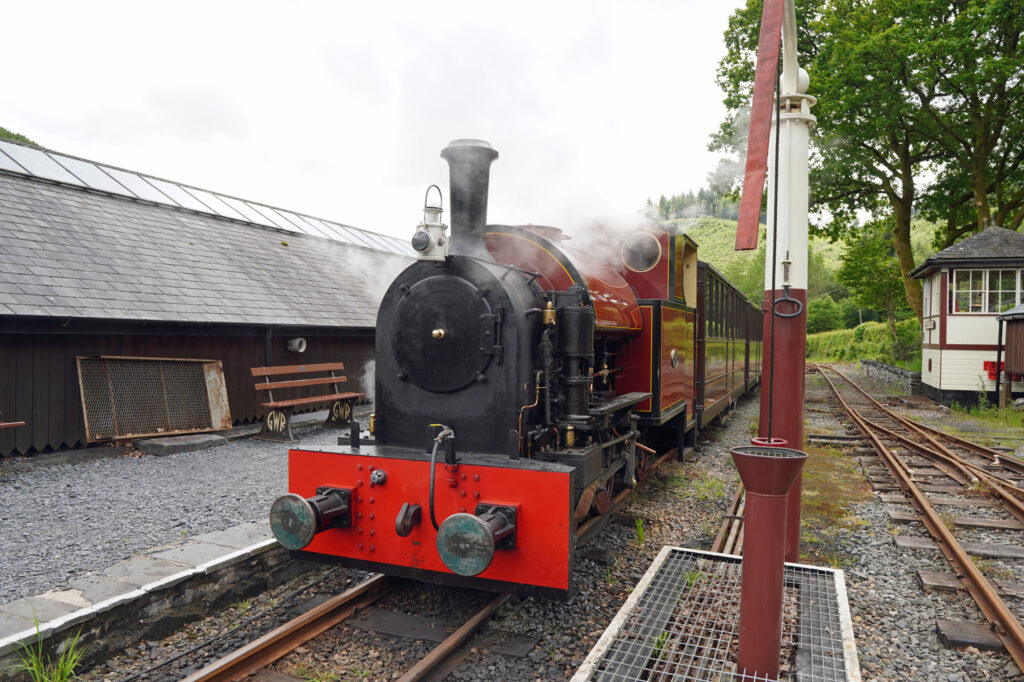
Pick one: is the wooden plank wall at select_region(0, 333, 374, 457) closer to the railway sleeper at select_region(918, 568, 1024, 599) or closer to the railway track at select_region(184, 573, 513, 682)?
the railway track at select_region(184, 573, 513, 682)

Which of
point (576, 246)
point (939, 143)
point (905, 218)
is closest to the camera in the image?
point (576, 246)

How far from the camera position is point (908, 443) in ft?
32.7

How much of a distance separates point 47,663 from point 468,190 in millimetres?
3558

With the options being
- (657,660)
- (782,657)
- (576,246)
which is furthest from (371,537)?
(576,246)

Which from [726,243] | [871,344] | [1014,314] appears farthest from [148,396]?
[726,243]

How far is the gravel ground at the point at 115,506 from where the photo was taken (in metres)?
4.42

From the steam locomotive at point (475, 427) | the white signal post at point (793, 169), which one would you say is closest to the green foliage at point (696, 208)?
the white signal post at point (793, 169)

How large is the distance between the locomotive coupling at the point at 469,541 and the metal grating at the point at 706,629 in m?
0.72

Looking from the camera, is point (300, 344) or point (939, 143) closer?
point (300, 344)

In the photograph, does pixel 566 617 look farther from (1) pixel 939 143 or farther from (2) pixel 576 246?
(1) pixel 939 143

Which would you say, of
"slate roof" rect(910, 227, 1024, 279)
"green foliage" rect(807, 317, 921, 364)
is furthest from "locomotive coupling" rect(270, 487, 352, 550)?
"green foliage" rect(807, 317, 921, 364)

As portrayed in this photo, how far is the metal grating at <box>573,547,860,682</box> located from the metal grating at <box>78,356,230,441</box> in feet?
25.0

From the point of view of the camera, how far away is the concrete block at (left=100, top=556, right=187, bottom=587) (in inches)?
152

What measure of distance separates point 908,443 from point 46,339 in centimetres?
1239
